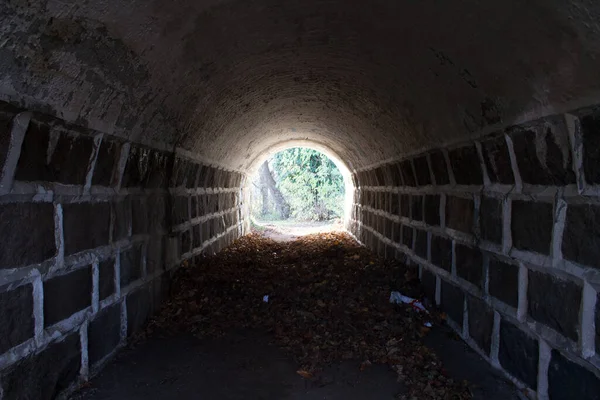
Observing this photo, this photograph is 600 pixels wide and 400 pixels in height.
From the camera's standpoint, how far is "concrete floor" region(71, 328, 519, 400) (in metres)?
3.32

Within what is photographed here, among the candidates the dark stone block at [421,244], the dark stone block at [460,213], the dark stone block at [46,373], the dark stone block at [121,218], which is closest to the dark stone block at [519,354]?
the dark stone block at [460,213]

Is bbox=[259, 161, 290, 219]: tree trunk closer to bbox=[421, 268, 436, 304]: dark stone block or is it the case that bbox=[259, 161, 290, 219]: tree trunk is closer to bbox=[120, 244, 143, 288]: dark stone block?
bbox=[421, 268, 436, 304]: dark stone block

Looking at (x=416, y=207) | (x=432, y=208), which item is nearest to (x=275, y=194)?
(x=416, y=207)

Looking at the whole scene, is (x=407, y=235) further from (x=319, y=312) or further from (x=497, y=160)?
(x=497, y=160)

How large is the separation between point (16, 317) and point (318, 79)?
4459 mm

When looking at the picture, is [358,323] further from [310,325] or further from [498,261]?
[498,261]

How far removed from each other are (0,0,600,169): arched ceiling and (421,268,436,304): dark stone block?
157 cm

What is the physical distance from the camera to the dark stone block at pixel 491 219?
3.63 metres

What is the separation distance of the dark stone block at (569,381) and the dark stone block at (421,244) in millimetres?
2881

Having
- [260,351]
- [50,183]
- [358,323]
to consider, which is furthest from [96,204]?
[358,323]

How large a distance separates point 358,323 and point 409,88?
2539 mm

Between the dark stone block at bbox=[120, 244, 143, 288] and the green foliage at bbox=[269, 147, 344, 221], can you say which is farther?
the green foliage at bbox=[269, 147, 344, 221]

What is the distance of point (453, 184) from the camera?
4668mm

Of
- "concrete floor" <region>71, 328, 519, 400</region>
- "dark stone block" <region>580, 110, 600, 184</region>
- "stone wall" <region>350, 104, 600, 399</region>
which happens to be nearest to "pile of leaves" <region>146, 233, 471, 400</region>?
"concrete floor" <region>71, 328, 519, 400</region>
